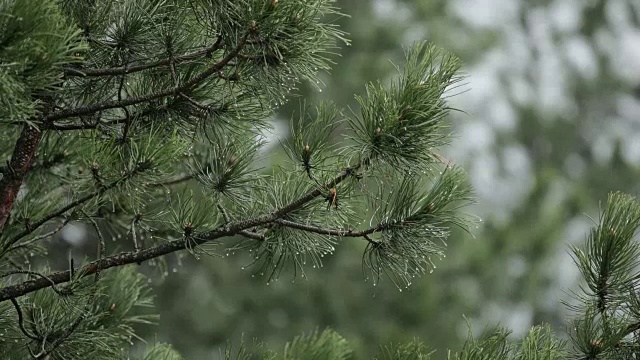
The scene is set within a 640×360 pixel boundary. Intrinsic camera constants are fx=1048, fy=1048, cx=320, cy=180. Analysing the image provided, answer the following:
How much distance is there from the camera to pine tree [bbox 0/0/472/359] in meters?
2.50

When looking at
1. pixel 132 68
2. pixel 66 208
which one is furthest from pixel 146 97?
pixel 66 208

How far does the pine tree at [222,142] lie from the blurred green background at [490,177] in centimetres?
318

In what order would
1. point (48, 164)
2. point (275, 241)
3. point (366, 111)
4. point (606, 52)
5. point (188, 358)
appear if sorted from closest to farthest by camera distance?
point (366, 111) → point (275, 241) → point (48, 164) → point (188, 358) → point (606, 52)

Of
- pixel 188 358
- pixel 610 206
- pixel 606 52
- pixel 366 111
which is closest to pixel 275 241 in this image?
pixel 366 111

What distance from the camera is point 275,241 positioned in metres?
2.74

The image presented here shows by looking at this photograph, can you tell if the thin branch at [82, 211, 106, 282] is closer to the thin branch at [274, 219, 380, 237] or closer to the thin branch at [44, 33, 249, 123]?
the thin branch at [44, 33, 249, 123]

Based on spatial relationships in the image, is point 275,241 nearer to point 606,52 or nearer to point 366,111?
point 366,111

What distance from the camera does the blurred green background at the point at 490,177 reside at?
8.02 meters

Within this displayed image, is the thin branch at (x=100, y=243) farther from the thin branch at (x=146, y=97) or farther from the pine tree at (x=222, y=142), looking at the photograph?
the thin branch at (x=146, y=97)

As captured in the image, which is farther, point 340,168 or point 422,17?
point 422,17

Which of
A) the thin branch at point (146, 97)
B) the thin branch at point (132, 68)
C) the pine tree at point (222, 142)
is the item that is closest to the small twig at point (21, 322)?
the pine tree at point (222, 142)

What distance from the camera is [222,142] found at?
278cm

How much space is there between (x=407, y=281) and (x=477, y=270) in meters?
5.63

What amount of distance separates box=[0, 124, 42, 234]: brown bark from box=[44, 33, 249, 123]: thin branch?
0.48 feet
